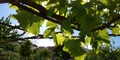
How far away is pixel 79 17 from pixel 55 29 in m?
0.39

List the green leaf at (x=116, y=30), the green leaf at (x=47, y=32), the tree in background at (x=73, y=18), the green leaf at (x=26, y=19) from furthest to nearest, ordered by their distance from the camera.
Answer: the green leaf at (x=116, y=30) → the green leaf at (x=47, y=32) → the green leaf at (x=26, y=19) → the tree in background at (x=73, y=18)

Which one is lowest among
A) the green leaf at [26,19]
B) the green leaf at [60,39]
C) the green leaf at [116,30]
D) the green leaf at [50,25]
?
the green leaf at [60,39]

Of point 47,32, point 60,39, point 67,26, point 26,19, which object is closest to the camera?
point 67,26

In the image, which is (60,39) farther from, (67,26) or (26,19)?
(67,26)

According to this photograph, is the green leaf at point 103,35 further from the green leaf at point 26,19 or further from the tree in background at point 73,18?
the green leaf at point 26,19

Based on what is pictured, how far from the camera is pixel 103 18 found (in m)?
1.62

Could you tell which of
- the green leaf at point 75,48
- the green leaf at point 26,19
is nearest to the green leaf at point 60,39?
the green leaf at point 26,19

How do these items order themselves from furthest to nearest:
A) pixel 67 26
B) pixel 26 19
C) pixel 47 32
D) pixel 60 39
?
pixel 60 39
pixel 47 32
pixel 26 19
pixel 67 26

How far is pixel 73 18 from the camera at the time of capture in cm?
147

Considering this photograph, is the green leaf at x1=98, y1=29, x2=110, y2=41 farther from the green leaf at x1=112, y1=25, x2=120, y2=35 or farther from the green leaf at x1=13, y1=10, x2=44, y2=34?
the green leaf at x1=13, y1=10, x2=44, y2=34

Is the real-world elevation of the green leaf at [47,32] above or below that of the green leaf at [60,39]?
above

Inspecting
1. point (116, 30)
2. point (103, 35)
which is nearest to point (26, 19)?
point (103, 35)

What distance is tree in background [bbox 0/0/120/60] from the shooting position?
140 cm

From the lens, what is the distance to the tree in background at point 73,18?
140 centimetres
